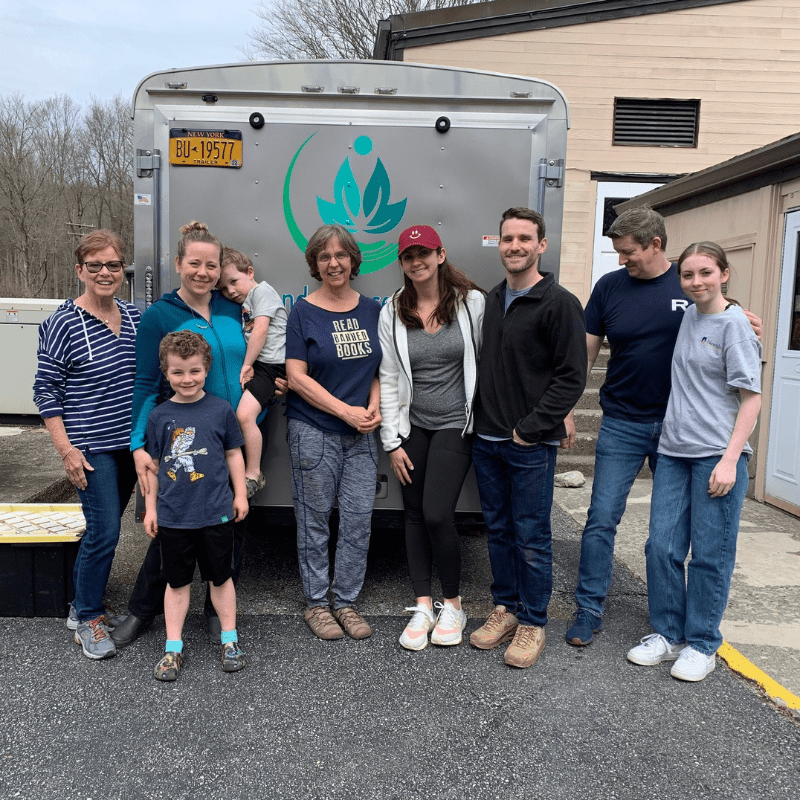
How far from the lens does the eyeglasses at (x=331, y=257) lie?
3408mm

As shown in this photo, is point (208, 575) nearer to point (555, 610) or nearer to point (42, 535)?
point (42, 535)

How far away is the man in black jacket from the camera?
320 cm

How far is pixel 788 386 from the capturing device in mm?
6008

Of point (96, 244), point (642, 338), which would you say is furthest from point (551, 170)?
point (96, 244)

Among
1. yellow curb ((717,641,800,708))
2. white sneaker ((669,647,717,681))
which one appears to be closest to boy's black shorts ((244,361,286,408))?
white sneaker ((669,647,717,681))

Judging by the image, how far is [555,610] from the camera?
401 centimetres

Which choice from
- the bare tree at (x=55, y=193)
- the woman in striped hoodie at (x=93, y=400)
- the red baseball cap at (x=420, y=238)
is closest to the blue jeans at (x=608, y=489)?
the red baseball cap at (x=420, y=238)

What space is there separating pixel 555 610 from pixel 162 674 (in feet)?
6.80

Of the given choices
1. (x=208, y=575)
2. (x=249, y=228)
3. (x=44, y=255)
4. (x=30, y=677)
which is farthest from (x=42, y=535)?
(x=44, y=255)

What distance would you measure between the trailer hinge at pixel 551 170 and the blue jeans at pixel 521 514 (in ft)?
4.60

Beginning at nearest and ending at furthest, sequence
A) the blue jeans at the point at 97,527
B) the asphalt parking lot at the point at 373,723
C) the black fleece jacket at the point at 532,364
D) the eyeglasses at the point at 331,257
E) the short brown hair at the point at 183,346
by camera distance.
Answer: the asphalt parking lot at the point at 373,723 < the short brown hair at the point at 183,346 < the black fleece jacket at the point at 532,364 < the blue jeans at the point at 97,527 < the eyeglasses at the point at 331,257

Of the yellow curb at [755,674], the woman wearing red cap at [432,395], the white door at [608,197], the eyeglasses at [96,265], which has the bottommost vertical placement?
the yellow curb at [755,674]

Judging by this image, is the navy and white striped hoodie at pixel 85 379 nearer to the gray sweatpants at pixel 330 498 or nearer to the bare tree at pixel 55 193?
the gray sweatpants at pixel 330 498

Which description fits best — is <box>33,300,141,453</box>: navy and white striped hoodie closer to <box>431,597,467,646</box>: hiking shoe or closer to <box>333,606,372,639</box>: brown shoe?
<box>333,606,372,639</box>: brown shoe
